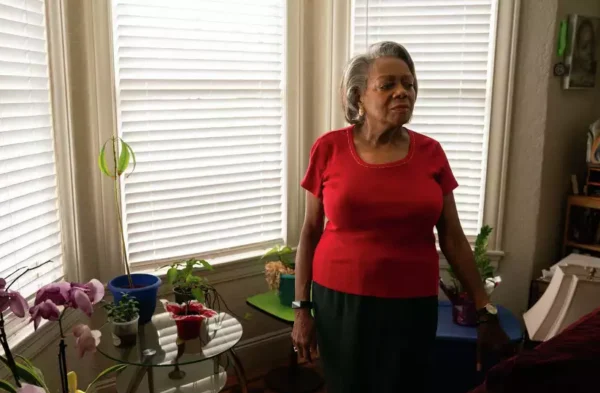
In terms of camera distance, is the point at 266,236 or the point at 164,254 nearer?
the point at 164,254

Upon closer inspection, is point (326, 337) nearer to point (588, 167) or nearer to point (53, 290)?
point (53, 290)

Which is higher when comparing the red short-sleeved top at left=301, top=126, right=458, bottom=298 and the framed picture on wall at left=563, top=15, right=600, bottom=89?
the framed picture on wall at left=563, top=15, right=600, bottom=89

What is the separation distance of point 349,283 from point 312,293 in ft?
0.51

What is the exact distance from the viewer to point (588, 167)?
99.1 inches

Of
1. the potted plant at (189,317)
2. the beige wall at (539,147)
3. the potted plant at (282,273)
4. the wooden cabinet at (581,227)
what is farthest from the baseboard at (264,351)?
the wooden cabinet at (581,227)

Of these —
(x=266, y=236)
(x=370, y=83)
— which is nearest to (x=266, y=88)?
(x=266, y=236)

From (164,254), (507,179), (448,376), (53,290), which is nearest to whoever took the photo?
(53,290)

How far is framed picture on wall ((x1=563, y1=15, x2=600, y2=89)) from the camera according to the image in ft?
8.03

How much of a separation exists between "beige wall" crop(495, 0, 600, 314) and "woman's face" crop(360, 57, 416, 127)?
3.96 feet

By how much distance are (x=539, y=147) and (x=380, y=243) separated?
1412mm

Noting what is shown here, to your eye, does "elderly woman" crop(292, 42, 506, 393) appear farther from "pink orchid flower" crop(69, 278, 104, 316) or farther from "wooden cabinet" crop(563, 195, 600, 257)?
"wooden cabinet" crop(563, 195, 600, 257)

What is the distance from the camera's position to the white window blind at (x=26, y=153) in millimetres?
1729

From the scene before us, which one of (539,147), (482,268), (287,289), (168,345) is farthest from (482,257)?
(168,345)

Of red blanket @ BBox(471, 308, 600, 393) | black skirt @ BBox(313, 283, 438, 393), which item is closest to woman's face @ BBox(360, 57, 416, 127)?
black skirt @ BBox(313, 283, 438, 393)
